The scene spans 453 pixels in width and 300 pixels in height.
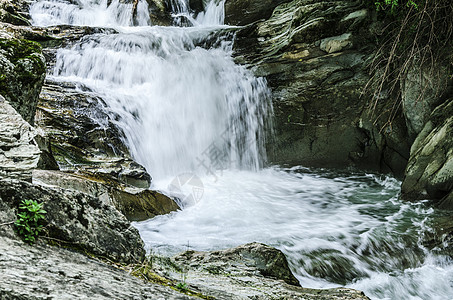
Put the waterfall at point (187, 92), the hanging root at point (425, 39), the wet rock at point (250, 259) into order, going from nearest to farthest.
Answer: the wet rock at point (250, 259) < the hanging root at point (425, 39) < the waterfall at point (187, 92)

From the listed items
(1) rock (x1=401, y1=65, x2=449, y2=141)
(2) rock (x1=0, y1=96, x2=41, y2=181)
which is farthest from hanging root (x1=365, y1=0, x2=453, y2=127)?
(2) rock (x1=0, y1=96, x2=41, y2=181)

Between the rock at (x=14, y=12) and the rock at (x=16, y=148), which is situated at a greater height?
the rock at (x=14, y=12)

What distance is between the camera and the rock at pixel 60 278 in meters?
1.42

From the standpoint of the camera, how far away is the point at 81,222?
7.12 feet

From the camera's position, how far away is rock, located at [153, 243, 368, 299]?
2.68m

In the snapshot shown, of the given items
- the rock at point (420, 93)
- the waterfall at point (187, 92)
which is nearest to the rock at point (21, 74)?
the waterfall at point (187, 92)

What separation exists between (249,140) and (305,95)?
2291 millimetres

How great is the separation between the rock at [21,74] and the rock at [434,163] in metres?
7.03

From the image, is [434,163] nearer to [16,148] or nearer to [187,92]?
[16,148]

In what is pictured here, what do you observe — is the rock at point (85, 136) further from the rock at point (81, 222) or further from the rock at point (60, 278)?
the rock at point (60, 278)

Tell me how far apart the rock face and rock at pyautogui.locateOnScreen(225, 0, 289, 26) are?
→ 179 cm

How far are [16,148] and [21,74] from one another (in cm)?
209
